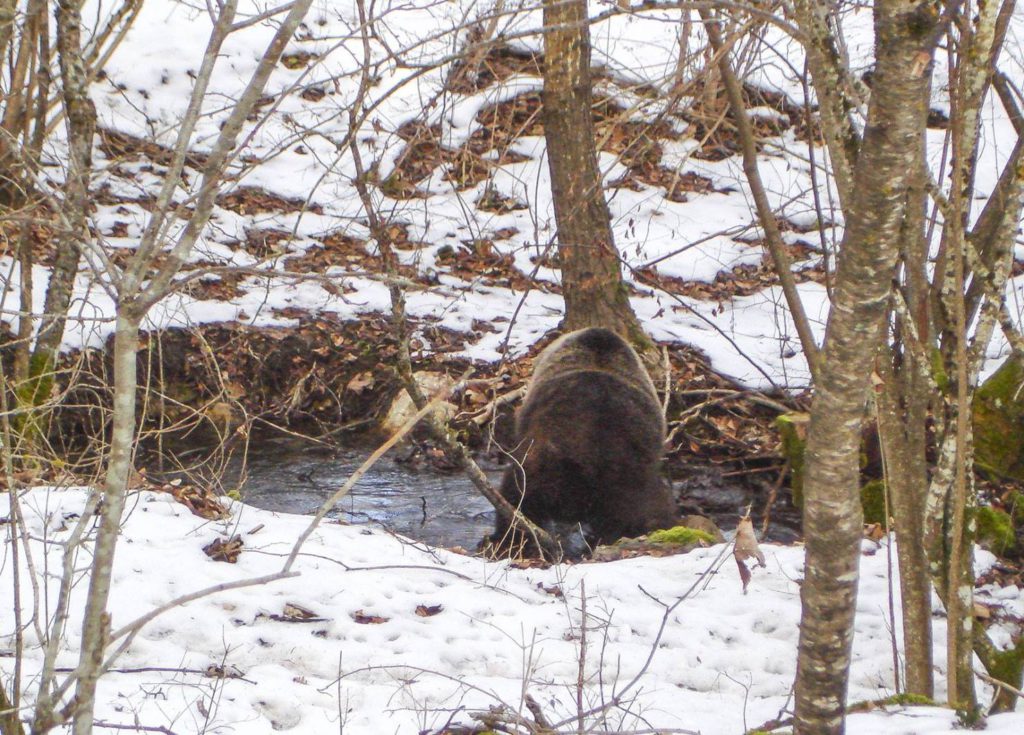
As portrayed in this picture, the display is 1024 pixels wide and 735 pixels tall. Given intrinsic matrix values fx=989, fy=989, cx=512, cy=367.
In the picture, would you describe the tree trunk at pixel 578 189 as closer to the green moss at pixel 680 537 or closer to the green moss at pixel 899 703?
the green moss at pixel 680 537

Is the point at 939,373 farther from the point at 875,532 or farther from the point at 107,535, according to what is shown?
the point at 107,535

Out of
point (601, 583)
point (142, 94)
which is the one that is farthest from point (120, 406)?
point (142, 94)

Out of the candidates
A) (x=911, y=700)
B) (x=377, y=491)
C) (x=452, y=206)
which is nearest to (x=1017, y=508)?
(x=911, y=700)

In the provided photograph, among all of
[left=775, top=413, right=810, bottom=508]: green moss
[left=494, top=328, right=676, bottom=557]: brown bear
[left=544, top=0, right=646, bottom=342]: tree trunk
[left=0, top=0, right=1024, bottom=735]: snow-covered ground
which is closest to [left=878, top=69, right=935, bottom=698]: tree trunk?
[left=0, top=0, right=1024, bottom=735]: snow-covered ground

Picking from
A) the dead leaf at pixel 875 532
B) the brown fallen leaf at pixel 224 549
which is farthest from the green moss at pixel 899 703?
the brown fallen leaf at pixel 224 549

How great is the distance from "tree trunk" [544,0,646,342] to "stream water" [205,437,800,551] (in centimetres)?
155

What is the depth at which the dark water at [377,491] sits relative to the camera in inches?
263

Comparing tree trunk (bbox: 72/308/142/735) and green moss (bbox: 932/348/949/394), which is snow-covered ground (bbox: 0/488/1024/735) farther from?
tree trunk (bbox: 72/308/142/735)

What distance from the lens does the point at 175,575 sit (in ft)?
14.7

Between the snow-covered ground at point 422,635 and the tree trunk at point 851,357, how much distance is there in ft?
2.06

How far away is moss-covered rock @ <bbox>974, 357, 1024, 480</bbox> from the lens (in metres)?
5.99

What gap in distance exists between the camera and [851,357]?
228 cm

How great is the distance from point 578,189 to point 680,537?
3.02 meters

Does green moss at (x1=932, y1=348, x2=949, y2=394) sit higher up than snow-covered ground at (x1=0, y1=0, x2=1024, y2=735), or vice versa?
green moss at (x1=932, y1=348, x2=949, y2=394)
